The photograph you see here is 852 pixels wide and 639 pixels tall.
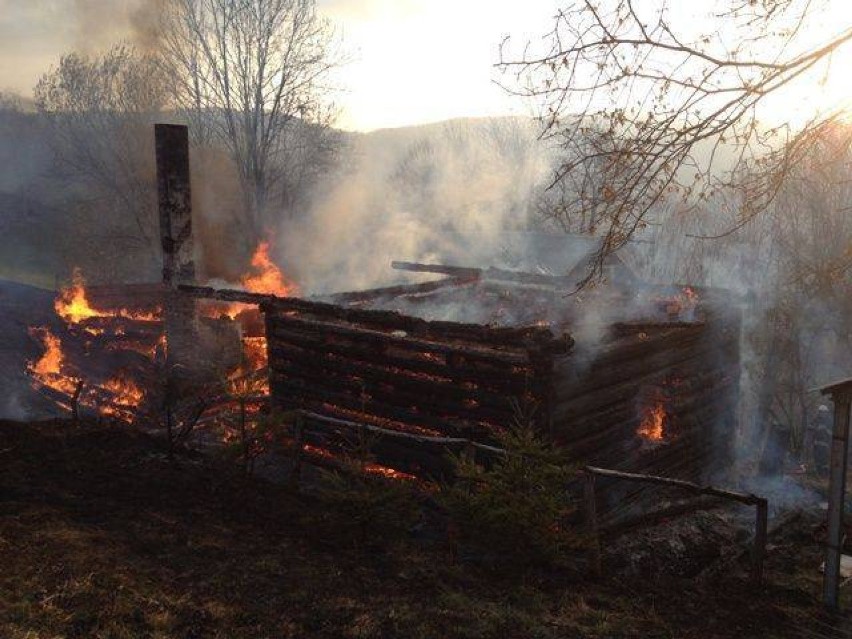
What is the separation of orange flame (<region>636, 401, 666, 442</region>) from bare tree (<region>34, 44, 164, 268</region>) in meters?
28.8

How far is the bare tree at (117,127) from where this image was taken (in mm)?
32531

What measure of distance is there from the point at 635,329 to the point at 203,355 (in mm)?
11399

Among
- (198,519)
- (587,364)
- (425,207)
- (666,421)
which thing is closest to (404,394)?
(587,364)

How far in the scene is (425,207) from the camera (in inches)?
1924

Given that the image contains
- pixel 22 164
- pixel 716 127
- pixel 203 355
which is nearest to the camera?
pixel 716 127

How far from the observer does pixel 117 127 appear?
111 feet

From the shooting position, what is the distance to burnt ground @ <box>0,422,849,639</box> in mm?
4906

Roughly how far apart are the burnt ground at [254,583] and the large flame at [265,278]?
523 inches

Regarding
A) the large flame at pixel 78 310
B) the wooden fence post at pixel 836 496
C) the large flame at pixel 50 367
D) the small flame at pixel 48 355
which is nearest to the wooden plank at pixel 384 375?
the wooden fence post at pixel 836 496

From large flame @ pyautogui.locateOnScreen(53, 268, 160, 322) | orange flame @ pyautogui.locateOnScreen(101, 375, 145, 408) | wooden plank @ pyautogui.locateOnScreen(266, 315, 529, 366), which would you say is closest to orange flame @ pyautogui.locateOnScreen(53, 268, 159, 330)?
large flame @ pyautogui.locateOnScreen(53, 268, 160, 322)

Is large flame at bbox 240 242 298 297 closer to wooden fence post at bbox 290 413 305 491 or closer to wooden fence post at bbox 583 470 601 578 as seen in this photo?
wooden fence post at bbox 290 413 305 491

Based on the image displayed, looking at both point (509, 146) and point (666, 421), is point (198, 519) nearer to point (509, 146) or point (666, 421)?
point (666, 421)

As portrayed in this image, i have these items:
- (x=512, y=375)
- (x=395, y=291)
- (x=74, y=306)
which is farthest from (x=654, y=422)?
(x=74, y=306)

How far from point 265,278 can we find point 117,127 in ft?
47.5
